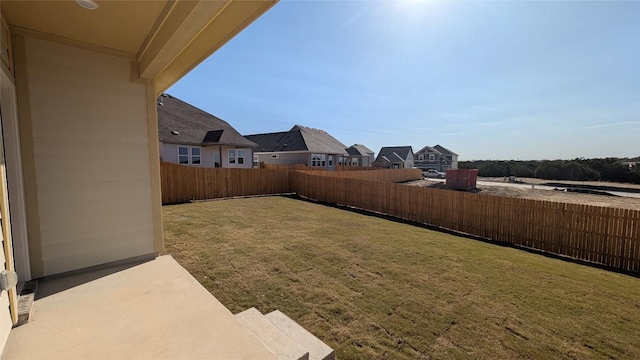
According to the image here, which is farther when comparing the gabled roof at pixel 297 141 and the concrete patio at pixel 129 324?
the gabled roof at pixel 297 141

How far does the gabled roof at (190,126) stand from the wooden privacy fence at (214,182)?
12.3ft

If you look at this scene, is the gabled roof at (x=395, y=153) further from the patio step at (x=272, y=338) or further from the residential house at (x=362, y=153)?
the patio step at (x=272, y=338)

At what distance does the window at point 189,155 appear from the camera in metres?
16.4

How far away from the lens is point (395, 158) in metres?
51.0

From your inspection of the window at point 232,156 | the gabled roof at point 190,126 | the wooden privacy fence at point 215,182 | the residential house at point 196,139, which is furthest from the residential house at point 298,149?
the wooden privacy fence at point 215,182

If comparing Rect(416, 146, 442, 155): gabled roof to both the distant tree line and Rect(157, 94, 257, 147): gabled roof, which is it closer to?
the distant tree line

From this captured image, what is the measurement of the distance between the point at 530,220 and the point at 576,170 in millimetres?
39139

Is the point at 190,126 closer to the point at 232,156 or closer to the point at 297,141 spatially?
the point at 232,156

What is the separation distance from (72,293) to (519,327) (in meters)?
5.51

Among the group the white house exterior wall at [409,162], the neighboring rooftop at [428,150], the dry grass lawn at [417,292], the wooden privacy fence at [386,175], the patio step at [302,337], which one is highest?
the neighboring rooftop at [428,150]

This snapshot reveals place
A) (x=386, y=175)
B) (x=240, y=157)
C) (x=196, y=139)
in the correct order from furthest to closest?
1. (x=386, y=175)
2. (x=240, y=157)
3. (x=196, y=139)

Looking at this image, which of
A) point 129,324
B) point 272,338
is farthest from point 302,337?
point 129,324

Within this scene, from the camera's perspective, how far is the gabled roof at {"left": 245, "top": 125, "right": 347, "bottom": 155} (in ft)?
99.7

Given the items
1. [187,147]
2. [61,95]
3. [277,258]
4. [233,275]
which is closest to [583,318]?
[277,258]
